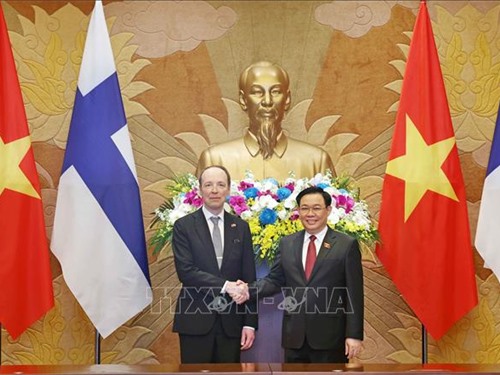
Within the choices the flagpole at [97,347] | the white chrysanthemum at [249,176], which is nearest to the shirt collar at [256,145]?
the white chrysanthemum at [249,176]

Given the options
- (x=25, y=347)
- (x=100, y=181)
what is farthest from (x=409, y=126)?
(x=25, y=347)

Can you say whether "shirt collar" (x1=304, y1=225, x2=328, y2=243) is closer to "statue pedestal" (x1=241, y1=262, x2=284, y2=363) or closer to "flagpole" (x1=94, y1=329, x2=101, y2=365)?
"statue pedestal" (x1=241, y1=262, x2=284, y2=363)

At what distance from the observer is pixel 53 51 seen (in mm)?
5895

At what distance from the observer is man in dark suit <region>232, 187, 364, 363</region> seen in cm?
422

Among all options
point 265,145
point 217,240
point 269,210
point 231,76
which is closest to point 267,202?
point 269,210

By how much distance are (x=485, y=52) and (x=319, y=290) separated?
2483mm

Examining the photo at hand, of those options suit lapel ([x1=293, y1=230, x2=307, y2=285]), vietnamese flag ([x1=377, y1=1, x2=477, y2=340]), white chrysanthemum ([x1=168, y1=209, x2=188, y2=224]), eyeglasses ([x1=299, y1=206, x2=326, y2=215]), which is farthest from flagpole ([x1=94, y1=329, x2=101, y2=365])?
vietnamese flag ([x1=377, y1=1, x2=477, y2=340])

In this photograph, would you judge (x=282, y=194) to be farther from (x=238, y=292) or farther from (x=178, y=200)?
(x=238, y=292)

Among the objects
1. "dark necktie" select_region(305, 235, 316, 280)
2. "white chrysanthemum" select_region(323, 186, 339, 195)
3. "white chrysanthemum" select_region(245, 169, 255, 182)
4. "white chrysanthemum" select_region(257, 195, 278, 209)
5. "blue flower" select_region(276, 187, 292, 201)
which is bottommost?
"dark necktie" select_region(305, 235, 316, 280)

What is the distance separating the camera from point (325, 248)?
4340 millimetres

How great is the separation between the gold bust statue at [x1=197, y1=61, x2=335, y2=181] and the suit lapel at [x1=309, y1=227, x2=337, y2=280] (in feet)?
4.65

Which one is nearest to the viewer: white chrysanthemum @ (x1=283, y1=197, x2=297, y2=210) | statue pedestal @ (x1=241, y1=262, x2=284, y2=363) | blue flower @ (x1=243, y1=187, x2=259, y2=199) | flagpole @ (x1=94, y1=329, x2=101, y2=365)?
statue pedestal @ (x1=241, y1=262, x2=284, y2=363)

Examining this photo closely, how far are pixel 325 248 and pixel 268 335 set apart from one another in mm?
654

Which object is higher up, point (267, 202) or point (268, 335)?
point (267, 202)
